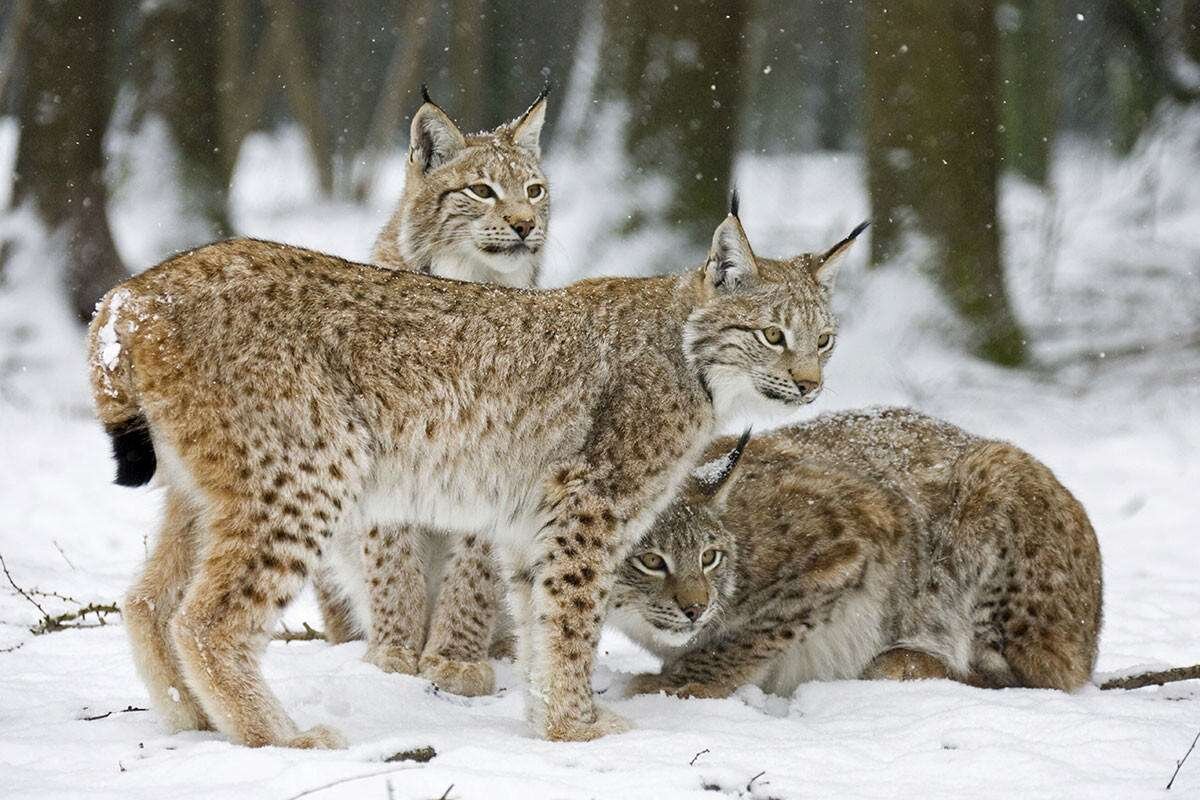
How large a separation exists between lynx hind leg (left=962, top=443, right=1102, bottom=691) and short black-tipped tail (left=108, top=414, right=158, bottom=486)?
3126mm

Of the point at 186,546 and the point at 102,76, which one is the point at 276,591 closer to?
the point at 186,546

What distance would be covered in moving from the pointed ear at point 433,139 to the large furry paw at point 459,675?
8.36 feet

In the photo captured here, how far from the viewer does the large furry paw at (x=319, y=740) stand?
4.38m

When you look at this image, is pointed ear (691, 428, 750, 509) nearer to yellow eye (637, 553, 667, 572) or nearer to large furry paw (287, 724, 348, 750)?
yellow eye (637, 553, 667, 572)

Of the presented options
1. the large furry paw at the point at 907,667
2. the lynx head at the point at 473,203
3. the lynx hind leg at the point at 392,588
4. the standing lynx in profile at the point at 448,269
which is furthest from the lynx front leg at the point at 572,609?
the lynx head at the point at 473,203

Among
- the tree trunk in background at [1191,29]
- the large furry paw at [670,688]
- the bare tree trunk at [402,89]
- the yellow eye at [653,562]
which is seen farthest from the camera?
the bare tree trunk at [402,89]

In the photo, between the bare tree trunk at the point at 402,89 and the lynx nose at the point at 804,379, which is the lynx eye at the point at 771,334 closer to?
the lynx nose at the point at 804,379

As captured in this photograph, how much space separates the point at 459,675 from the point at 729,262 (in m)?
1.85

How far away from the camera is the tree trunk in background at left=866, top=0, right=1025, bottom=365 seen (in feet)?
35.7

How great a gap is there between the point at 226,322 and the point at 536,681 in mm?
1537

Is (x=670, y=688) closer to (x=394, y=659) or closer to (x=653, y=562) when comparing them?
(x=653, y=562)

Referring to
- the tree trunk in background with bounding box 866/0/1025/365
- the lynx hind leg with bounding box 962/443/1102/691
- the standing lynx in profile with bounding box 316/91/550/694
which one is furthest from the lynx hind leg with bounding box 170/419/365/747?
the tree trunk in background with bounding box 866/0/1025/365

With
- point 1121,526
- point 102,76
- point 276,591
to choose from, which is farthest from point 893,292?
point 276,591

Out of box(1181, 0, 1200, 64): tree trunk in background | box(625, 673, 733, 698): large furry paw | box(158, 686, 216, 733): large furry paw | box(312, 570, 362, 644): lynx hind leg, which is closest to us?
box(158, 686, 216, 733): large furry paw
